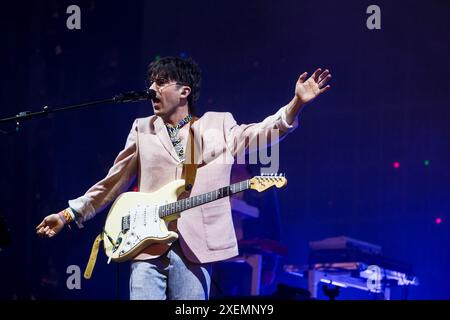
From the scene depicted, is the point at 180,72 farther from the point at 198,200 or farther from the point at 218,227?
the point at 218,227

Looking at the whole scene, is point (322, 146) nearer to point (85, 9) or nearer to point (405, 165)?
point (405, 165)

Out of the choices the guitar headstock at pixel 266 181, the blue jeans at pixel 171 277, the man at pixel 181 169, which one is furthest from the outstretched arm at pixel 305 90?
the blue jeans at pixel 171 277

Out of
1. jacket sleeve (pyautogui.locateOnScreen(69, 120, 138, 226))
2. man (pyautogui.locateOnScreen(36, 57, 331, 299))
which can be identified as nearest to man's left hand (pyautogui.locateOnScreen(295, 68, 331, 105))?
man (pyautogui.locateOnScreen(36, 57, 331, 299))

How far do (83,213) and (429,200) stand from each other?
4.03 metres

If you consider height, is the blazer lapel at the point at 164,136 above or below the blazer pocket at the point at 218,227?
above

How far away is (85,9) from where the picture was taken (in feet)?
21.9

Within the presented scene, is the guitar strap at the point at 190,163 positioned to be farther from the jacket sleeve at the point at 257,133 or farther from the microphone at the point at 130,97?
the microphone at the point at 130,97

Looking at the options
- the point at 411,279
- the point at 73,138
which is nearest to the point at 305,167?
the point at 411,279

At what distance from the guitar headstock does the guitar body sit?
0.39m

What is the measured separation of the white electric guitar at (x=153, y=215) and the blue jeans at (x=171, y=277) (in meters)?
0.06

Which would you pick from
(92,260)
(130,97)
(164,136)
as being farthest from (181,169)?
(92,260)

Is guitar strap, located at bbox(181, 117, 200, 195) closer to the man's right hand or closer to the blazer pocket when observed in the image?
the blazer pocket

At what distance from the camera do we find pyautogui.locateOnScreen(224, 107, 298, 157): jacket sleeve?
3916mm

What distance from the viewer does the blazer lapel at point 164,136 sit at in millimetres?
4066
